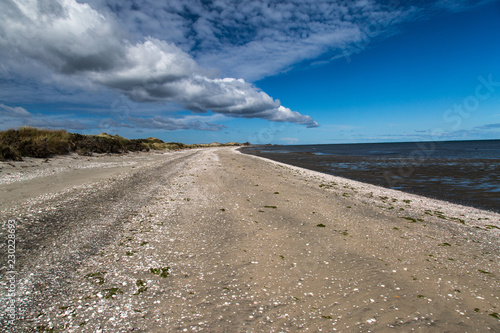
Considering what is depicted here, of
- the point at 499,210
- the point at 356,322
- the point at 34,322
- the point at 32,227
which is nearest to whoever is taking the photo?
the point at 34,322

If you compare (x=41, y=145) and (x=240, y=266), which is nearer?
(x=240, y=266)

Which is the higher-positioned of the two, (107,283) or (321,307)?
(107,283)

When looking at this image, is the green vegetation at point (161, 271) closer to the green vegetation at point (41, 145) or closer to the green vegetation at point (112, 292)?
the green vegetation at point (112, 292)

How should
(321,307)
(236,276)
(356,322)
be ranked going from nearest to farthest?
1. (356,322)
2. (321,307)
3. (236,276)

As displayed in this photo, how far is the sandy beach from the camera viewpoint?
4.07 m

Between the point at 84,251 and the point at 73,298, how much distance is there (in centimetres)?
200

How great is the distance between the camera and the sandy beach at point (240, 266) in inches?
160

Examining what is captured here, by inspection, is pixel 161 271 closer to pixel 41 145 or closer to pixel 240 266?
pixel 240 266

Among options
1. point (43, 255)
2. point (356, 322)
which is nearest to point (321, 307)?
point (356, 322)

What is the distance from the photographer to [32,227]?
7059 mm

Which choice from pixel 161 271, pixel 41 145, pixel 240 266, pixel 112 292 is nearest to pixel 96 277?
pixel 112 292

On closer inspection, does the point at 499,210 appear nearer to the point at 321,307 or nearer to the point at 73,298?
the point at 321,307

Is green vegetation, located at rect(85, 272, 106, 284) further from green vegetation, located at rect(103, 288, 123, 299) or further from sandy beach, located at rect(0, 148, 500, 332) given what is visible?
green vegetation, located at rect(103, 288, 123, 299)

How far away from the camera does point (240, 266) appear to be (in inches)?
230
